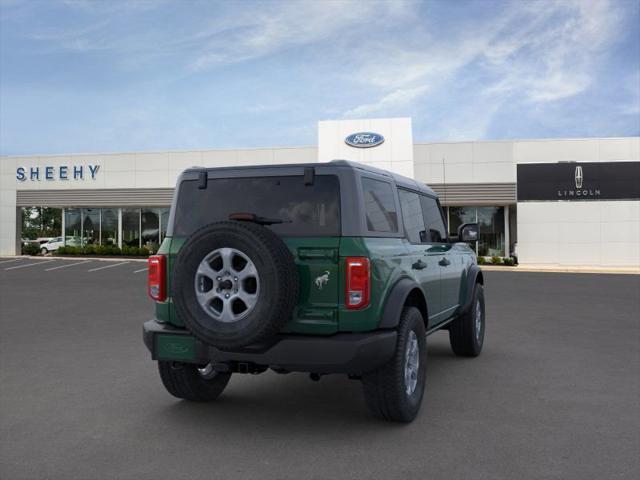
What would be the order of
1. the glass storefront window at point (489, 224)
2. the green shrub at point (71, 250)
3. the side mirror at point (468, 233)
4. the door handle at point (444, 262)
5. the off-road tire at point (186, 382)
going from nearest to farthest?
the off-road tire at point (186, 382), the door handle at point (444, 262), the side mirror at point (468, 233), the glass storefront window at point (489, 224), the green shrub at point (71, 250)

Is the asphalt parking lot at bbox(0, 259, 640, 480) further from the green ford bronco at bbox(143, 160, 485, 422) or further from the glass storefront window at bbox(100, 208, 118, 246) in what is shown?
the glass storefront window at bbox(100, 208, 118, 246)

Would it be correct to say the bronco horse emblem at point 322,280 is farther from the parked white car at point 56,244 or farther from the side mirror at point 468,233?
the parked white car at point 56,244

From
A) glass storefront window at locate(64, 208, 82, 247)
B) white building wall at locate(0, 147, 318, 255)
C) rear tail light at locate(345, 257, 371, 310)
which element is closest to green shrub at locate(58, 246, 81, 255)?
glass storefront window at locate(64, 208, 82, 247)

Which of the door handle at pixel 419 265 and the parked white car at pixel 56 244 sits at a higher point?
the parked white car at pixel 56 244

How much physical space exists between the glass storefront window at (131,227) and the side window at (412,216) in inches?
1296

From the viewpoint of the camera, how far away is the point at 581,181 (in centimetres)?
2919

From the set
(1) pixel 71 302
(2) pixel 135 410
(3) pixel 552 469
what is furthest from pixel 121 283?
(3) pixel 552 469

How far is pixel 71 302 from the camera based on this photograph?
13727 millimetres

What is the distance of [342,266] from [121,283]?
15.8 meters

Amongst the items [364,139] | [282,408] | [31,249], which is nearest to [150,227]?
[31,249]

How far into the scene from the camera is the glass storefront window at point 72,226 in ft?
124

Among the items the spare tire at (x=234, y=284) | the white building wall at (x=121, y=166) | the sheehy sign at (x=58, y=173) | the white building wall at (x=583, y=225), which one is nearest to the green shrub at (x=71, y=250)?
the white building wall at (x=121, y=166)

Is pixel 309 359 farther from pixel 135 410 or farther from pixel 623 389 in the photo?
pixel 623 389

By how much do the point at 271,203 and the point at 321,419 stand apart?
1.79 metres
